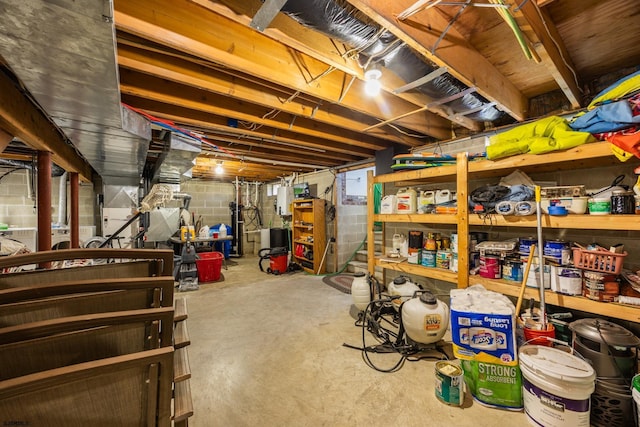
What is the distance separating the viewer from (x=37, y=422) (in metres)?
0.62

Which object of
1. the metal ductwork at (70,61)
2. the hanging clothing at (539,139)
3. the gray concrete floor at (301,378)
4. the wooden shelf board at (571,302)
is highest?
the metal ductwork at (70,61)

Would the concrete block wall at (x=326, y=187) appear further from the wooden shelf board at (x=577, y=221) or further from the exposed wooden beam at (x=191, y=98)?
the wooden shelf board at (x=577, y=221)

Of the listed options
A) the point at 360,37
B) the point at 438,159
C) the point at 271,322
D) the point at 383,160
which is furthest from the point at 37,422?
the point at 383,160

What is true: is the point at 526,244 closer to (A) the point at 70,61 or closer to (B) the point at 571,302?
(B) the point at 571,302

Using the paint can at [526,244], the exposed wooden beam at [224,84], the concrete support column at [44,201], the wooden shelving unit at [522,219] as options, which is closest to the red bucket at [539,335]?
the wooden shelving unit at [522,219]

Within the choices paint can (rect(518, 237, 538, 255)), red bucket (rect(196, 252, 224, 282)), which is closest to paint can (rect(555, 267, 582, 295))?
paint can (rect(518, 237, 538, 255))

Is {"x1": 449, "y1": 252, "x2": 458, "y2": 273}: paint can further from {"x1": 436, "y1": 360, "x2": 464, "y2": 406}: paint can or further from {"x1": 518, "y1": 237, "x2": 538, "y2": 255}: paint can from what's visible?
{"x1": 436, "y1": 360, "x2": 464, "y2": 406}: paint can

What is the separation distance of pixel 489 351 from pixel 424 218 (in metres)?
1.28

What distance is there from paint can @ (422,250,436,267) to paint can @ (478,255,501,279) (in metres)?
0.47

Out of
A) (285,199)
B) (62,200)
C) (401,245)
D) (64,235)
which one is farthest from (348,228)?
(62,200)

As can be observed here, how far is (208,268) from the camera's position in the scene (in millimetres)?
4598

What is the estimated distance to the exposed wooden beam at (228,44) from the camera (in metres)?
1.24

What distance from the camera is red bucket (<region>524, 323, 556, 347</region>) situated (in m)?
1.62

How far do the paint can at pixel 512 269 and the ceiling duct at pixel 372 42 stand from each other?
1.34 meters
